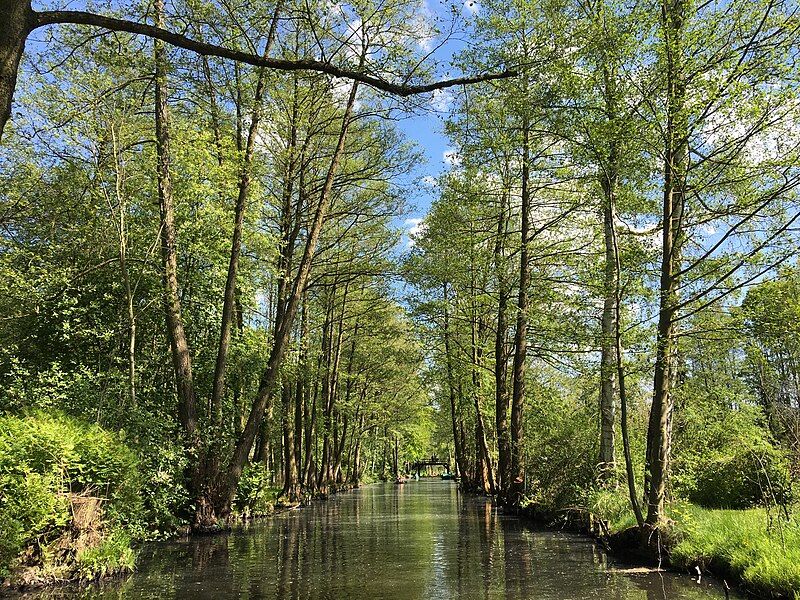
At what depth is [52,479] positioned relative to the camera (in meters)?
8.50

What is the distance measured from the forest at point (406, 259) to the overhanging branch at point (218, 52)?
3 cm

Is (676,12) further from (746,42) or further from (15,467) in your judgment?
(15,467)

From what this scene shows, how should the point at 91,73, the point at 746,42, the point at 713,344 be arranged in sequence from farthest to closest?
the point at 91,73
the point at 713,344
the point at 746,42

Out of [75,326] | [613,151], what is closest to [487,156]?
[613,151]

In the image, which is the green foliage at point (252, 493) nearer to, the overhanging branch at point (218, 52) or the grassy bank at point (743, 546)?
the grassy bank at point (743, 546)

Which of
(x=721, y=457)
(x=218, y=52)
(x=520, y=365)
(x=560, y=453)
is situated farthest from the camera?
(x=520, y=365)

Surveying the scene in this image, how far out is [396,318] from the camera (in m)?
36.7

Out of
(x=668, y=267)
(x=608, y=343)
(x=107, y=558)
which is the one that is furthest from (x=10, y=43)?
(x=608, y=343)

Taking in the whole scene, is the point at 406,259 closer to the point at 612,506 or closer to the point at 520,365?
the point at 520,365

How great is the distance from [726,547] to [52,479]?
359 inches

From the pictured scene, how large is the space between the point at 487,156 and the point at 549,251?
4.75 meters

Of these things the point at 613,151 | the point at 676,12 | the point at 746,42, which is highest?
the point at 676,12

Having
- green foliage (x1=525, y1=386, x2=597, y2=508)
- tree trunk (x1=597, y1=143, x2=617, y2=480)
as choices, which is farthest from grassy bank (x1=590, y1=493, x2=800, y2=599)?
green foliage (x1=525, y1=386, x2=597, y2=508)

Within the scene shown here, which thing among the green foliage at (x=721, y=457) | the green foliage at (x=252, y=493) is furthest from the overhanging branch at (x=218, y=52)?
the green foliage at (x=252, y=493)
